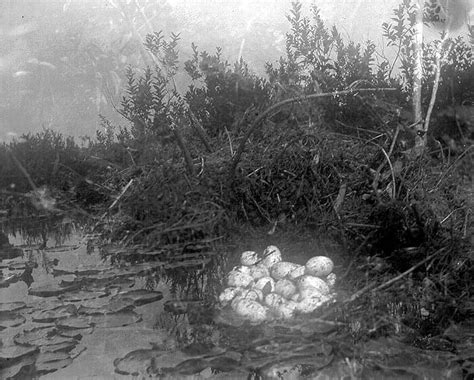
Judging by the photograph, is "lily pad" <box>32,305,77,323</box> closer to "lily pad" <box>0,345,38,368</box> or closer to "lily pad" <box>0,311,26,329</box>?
"lily pad" <box>0,311,26,329</box>

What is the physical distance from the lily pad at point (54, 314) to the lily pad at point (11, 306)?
138 millimetres

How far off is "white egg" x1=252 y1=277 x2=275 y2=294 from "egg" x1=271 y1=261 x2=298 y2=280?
0.10 m

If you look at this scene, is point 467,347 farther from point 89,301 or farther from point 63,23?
point 63,23

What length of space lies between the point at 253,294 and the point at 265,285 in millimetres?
133

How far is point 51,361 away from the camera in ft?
6.43

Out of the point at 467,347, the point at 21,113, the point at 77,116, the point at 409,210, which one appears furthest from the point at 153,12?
the point at 467,347

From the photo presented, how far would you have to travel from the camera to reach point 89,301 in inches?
104

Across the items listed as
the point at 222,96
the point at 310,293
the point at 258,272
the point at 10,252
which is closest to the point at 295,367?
the point at 310,293

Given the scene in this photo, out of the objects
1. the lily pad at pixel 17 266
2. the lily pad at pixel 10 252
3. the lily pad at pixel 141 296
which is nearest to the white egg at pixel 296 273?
the lily pad at pixel 141 296

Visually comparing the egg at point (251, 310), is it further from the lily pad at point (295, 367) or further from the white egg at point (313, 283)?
the lily pad at point (295, 367)

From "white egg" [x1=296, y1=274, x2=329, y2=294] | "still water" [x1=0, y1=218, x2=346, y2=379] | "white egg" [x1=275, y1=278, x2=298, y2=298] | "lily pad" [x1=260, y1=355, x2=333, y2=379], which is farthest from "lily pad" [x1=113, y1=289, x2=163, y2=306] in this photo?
"lily pad" [x1=260, y1=355, x2=333, y2=379]

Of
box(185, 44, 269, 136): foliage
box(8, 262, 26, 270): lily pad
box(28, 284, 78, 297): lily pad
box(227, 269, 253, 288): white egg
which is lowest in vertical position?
box(227, 269, 253, 288): white egg

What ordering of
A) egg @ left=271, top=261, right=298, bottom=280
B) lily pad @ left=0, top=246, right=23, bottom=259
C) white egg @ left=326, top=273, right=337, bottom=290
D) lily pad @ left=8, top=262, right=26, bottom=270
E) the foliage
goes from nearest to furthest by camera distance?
white egg @ left=326, top=273, right=337, bottom=290, egg @ left=271, top=261, right=298, bottom=280, lily pad @ left=8, top=262, right=26, bottom=270, lily pad @ left=0, top=246, right=23, bottom=259, the foliage

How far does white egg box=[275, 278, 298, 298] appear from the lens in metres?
2.50
